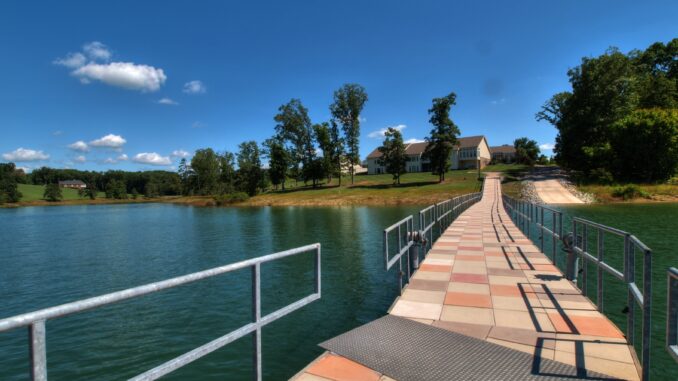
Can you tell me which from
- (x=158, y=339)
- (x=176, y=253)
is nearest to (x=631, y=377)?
(x=158, y=339)

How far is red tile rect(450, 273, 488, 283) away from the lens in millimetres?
7113

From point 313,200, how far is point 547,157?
69272 mm

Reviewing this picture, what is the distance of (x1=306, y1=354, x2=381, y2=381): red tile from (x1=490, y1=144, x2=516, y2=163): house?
101 meters

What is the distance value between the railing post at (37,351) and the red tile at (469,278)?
6601mm

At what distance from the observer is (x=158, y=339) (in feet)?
24.3

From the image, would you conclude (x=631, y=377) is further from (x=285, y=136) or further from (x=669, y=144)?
(x=285, y=136)

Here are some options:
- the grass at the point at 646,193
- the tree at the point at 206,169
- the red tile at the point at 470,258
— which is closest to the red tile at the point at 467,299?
the red tile at the point at 470,258

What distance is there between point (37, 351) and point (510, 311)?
217 inches

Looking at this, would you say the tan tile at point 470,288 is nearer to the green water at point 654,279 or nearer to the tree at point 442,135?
the green water at point 654,279

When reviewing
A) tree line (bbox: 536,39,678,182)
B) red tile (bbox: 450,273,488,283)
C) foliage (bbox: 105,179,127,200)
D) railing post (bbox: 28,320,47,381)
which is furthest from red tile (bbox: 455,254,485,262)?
foliage (bbox: 105,179,127,200)

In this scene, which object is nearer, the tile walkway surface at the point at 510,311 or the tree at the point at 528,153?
the tile walkway surface at the point at 510,311

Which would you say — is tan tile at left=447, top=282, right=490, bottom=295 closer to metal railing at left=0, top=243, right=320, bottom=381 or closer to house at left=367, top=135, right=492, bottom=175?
metal railing at left=0, top=243, right=320, bottom=381

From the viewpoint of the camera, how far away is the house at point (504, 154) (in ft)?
322

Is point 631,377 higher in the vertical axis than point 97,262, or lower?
higher
